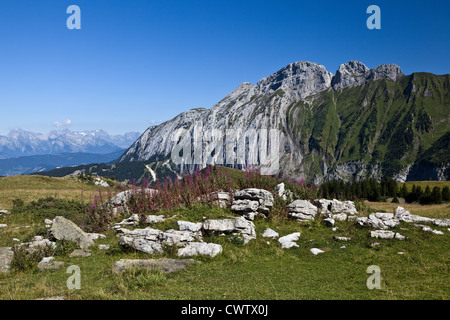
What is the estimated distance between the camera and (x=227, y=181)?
23484mm

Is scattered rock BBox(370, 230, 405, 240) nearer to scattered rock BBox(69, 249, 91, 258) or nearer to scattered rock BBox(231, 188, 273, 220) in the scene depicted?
scattered rock BBox(231, 188, 273, 220)

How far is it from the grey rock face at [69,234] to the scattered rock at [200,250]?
6398 millimetres

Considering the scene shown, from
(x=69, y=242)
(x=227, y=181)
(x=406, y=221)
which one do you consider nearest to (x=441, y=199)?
(x=406, y=221)

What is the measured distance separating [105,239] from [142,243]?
4384 millimetres

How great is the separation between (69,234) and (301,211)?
52.9 ft

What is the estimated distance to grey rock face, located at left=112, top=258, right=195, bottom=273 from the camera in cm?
1118

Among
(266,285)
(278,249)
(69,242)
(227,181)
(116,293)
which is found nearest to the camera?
(116,293)

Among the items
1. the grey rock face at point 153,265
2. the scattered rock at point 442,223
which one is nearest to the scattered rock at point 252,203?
the grey rock face at point 153,265

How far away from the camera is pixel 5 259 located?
1295 cm

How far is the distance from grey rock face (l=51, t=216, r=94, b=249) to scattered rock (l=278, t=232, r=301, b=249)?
456 inches

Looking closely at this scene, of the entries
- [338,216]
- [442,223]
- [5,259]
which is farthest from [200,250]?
[442,223]

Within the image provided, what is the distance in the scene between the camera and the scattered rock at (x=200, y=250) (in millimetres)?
13523

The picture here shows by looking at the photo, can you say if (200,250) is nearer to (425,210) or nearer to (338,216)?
(338,216)
